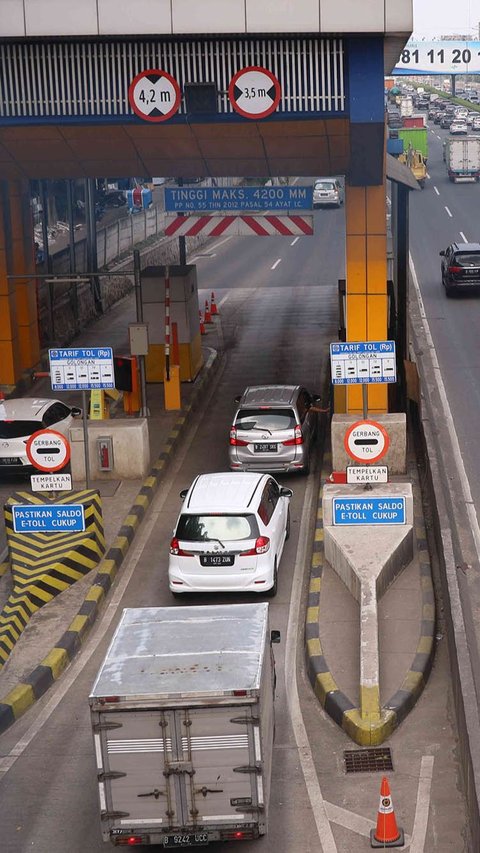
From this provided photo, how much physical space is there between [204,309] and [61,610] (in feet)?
82.2

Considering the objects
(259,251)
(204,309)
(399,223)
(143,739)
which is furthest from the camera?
(259,251)

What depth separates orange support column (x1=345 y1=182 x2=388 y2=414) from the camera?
2280 cm

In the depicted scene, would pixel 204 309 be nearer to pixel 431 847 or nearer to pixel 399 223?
pixel 399 223

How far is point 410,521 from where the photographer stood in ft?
58.5

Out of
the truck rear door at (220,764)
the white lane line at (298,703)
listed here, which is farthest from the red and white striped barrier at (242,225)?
the truck rear door at (220,764)

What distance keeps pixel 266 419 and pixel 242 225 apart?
567 centimetres

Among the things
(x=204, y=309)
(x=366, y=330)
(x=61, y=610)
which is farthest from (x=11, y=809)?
(x=204, y=309)

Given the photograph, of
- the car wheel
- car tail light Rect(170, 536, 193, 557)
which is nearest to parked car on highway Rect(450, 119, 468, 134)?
the car wheel

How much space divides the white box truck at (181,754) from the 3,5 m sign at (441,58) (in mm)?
123159

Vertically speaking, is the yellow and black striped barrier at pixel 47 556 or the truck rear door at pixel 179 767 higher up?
the truck rear door at pixel 179 767

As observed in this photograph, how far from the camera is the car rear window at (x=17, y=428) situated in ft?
74.8

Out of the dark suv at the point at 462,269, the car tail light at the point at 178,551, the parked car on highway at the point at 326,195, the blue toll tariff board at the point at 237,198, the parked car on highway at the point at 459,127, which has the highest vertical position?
the parked car on highway at the point at 459,127

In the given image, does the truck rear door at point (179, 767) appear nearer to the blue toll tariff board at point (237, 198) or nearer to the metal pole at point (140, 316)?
the metal pole at point (140, 316)

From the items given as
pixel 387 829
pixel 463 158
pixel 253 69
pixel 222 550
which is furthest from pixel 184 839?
pixel 463 158
